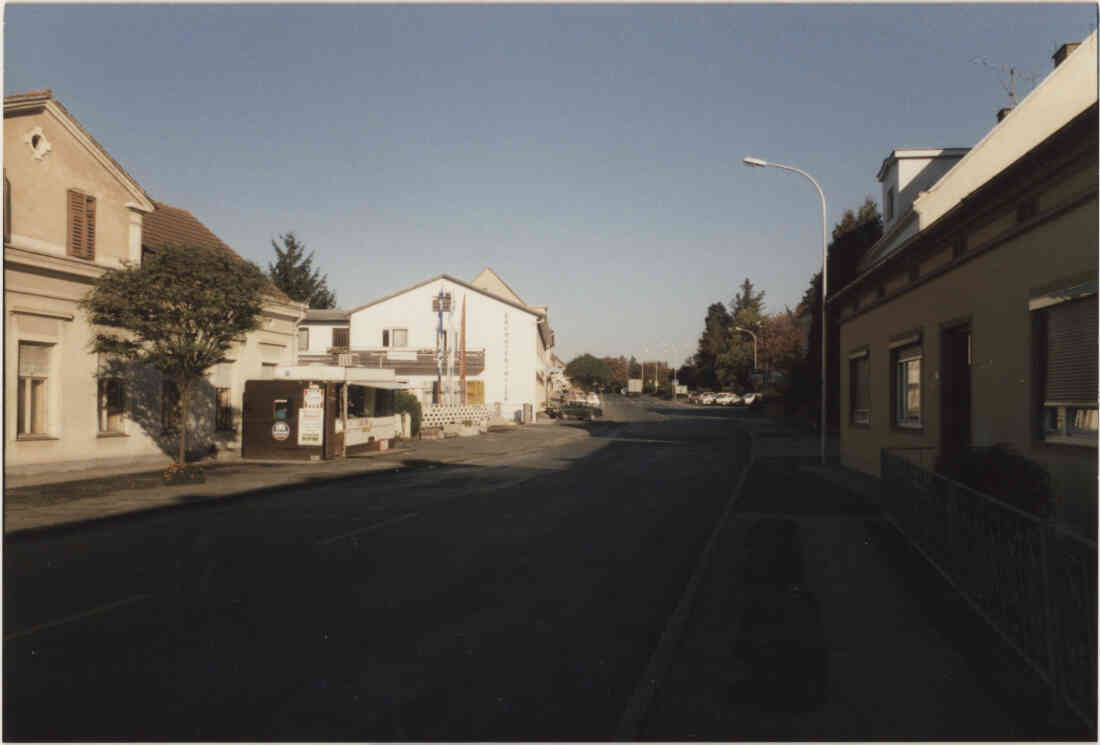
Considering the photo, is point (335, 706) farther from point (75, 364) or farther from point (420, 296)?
point (420, 296)

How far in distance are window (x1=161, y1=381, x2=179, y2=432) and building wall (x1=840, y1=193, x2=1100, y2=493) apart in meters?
17.9

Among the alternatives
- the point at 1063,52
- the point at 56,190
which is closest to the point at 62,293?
the point at 56,190

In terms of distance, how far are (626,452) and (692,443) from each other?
6.22 m

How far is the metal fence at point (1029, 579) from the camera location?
424cm

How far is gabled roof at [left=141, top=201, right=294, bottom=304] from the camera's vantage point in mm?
22203

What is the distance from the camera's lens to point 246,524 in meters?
11.5

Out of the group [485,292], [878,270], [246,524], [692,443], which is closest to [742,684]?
[246,524]

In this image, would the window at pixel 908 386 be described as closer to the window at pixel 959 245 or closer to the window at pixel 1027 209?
the window at pixel 959 245

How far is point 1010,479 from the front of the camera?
805 cm

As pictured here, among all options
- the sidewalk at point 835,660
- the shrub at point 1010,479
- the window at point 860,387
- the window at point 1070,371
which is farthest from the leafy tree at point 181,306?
the window at point 860,387

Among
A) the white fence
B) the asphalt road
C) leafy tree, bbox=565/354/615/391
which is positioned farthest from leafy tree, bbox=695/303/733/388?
the asphalt road

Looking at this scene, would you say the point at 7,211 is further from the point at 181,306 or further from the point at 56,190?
the point at 181,306

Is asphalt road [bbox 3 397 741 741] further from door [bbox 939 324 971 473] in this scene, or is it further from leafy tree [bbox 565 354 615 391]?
leafy tree [bbox 565 354 615 391]

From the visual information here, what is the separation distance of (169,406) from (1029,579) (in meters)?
20.7
